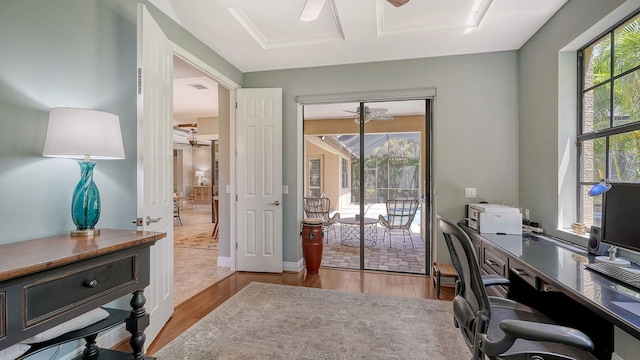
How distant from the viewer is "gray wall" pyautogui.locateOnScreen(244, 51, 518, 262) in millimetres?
3246

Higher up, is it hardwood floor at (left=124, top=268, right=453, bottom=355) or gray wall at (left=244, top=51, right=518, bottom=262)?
gray wall at (left=244, top=51, right=518, bottom=262)

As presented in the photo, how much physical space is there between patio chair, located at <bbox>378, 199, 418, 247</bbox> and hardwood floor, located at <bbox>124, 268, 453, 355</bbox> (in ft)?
3.16

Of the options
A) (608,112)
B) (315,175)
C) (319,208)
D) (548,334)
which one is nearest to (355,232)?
(319,208)

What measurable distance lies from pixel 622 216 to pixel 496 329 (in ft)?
3.22

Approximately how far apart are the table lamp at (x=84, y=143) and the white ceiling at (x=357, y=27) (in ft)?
4.92

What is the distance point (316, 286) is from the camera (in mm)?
3230

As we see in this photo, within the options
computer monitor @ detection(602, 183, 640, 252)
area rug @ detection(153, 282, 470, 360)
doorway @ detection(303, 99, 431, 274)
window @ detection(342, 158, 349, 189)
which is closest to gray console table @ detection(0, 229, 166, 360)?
area rug @ detection(153, 282, 470, 360)

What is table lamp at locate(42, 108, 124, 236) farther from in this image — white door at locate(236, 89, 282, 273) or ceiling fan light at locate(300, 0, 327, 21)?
white door at locate(236, 89, 282, 273)

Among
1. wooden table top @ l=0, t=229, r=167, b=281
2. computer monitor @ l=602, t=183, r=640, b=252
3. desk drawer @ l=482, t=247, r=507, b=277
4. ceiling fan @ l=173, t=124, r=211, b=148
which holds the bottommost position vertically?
desk drawer @ l=482, t=247, r=507, b=277

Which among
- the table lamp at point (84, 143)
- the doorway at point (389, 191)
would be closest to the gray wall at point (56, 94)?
the table lamp at point (84, 143)

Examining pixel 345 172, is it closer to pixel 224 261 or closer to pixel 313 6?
pixel 224 261

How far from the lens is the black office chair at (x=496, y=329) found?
104 cm

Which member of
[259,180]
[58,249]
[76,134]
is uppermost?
→ [76,134]

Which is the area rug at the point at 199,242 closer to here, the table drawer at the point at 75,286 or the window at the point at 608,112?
the table drawer at the point at 75,286
